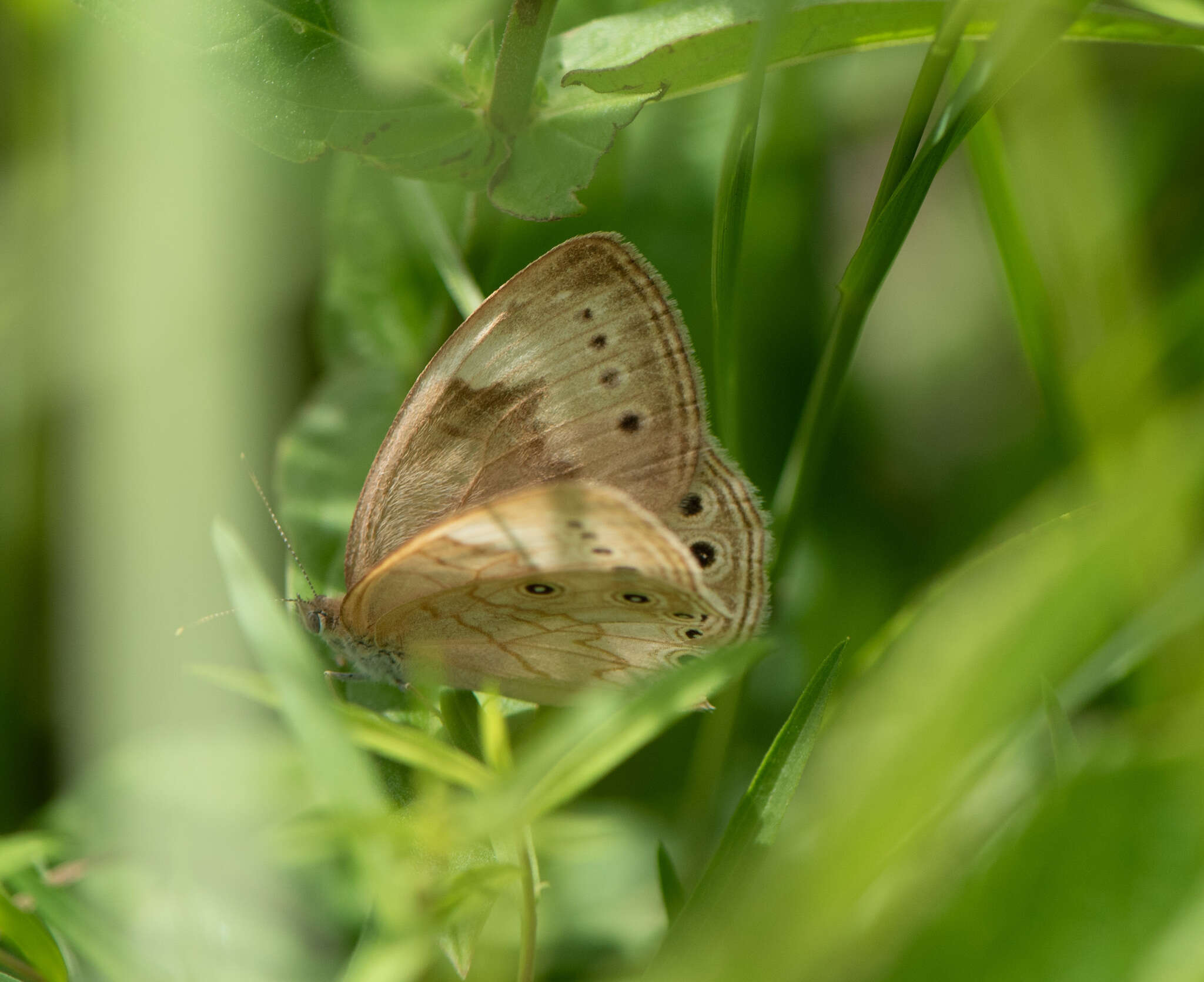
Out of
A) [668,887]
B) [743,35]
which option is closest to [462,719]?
[668,887]

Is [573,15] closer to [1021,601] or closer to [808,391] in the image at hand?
[808,391]

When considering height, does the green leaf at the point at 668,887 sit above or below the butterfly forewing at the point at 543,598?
below

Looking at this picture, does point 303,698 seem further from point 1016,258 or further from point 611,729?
point 1016,258

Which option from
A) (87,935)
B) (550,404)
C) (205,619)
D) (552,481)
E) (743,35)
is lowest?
(87,935)

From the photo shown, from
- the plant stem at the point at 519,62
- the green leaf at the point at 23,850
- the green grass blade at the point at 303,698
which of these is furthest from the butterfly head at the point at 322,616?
the plant stem at the point at 519,62

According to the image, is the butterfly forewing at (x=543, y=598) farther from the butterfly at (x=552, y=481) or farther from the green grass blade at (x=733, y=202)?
the green grass blade at (x=733, y=202)

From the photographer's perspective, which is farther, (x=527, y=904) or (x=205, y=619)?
(x=205, y=619)
